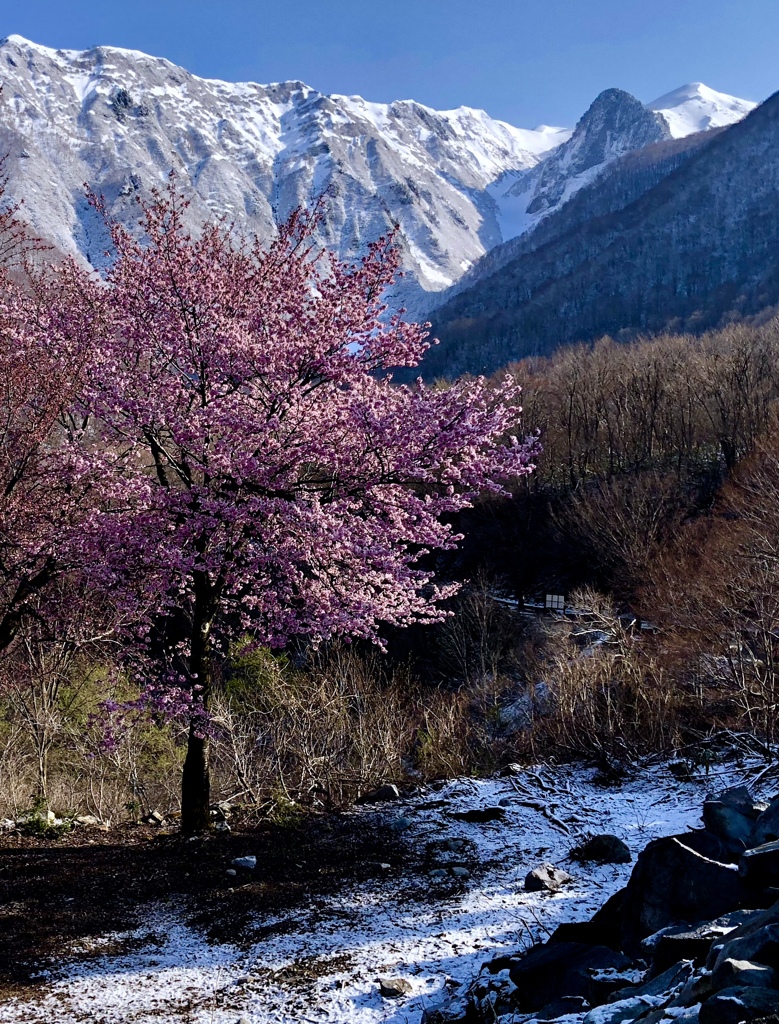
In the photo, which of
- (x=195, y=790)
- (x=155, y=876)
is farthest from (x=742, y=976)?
(x=195, y=790)

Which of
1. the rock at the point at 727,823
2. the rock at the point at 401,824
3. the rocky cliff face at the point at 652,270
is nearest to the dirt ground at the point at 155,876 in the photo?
the rock at the point at 401,824

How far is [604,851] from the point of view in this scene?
21.9 feet

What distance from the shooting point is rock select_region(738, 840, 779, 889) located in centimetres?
460

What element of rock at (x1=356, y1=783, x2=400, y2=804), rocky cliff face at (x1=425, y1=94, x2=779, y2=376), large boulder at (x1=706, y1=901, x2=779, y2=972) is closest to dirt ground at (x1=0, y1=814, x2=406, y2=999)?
rock at (x1=356, y1=783, x2=400, y2=804)

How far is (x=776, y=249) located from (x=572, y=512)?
12183cm

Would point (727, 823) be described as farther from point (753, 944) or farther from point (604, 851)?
point (753, 944)

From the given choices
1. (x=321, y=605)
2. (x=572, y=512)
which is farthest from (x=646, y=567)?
(x=321, y=605)

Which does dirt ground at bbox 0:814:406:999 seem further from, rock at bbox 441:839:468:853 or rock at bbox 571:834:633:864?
rock at bbox 571:834:633:864

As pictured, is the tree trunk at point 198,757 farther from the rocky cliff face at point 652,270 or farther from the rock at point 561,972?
the rocky cliff face at point 652,270

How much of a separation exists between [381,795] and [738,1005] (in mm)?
6776

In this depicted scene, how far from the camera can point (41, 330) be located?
8953 millimetres

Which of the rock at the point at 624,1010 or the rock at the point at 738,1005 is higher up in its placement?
the rock at the point at 738,1005

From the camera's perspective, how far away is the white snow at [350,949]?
14.7ft

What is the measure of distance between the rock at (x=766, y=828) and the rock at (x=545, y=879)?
149 cm
